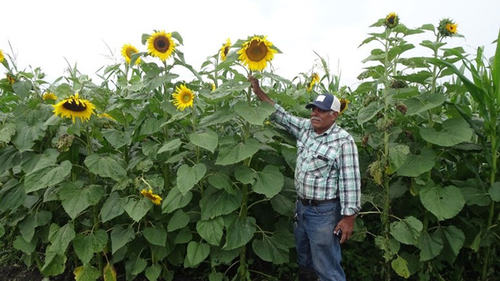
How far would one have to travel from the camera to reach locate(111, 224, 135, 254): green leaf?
125 inches

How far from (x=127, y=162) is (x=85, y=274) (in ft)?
2.89

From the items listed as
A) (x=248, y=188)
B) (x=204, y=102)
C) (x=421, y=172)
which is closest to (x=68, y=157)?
(x=204, y=102)

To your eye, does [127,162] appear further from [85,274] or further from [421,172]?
[421,172]

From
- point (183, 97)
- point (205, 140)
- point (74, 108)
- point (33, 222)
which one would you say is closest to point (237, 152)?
point (205, 140)

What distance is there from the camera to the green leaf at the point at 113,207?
3.12 metres

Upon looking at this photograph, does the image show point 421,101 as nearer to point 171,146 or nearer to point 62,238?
point 171,146

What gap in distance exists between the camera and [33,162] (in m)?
3.31

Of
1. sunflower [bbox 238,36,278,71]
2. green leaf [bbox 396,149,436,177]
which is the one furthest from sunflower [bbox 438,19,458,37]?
sunflower [bbox 238,36,278,71]

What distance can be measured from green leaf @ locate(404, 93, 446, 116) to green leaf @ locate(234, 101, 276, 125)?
96 cm

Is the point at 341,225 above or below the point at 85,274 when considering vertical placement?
above

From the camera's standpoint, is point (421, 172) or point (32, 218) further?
point (32, 218)

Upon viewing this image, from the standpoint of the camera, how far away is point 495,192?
120 inches

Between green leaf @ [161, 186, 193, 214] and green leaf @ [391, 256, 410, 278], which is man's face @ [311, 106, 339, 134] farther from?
green leaf @ [391, 256, 410, 278]

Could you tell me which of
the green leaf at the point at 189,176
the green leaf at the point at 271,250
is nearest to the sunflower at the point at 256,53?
the green leaf at the point at 189,176
